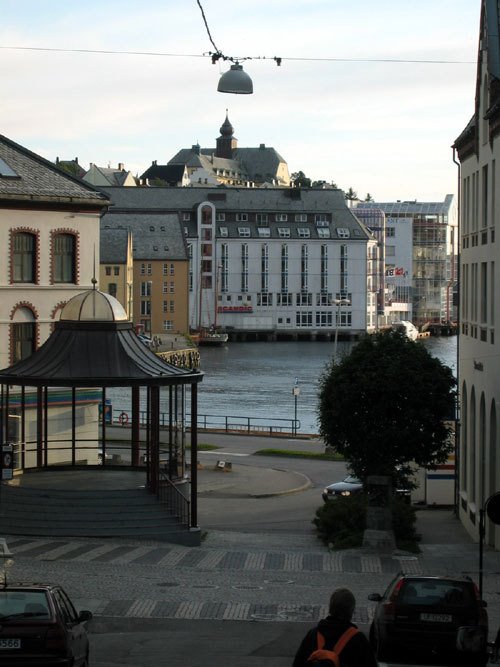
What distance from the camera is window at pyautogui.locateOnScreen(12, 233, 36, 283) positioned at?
49.0 m

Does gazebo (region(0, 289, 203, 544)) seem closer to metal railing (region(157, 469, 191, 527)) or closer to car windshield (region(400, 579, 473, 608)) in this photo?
metal railing (region(157, 469, 191, 527))

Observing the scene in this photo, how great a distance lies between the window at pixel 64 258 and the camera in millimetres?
50188

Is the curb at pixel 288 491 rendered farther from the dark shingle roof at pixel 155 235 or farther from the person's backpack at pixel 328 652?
the dark shingle roof at pixel 155 235

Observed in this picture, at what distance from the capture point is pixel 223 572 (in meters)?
26.2

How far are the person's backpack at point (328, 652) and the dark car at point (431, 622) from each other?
4.81 metres

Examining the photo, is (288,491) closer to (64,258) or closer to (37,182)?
(64,258)

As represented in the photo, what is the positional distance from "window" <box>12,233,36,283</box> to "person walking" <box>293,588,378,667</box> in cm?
3871

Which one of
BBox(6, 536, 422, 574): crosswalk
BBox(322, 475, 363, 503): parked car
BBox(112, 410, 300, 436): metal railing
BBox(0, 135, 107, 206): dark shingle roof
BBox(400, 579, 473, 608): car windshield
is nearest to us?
BBox(400, 579, 473, 608): car windshield

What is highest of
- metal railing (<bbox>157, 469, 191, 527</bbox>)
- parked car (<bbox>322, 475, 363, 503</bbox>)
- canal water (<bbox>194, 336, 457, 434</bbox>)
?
metal railing (<bbox>157, 469, 191, 527</bbox>)

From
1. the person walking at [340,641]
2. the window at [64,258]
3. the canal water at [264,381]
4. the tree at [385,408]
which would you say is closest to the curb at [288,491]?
the window at [64,258]

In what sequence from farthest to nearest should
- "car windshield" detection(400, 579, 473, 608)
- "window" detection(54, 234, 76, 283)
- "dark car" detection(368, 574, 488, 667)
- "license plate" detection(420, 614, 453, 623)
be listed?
"window" detection(54, 234, 76, 283), "car windshield" detection(400, 579, 473, 608), "license plate" detection(420, 614, 453, 623), "dark car" detection(368, 574, 488, 667)

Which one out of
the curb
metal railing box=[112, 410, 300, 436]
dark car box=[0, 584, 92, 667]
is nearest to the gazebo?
the curb

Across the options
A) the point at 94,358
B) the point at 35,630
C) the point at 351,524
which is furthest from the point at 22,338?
the point at 35,630

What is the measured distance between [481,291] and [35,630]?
78.7 ft
